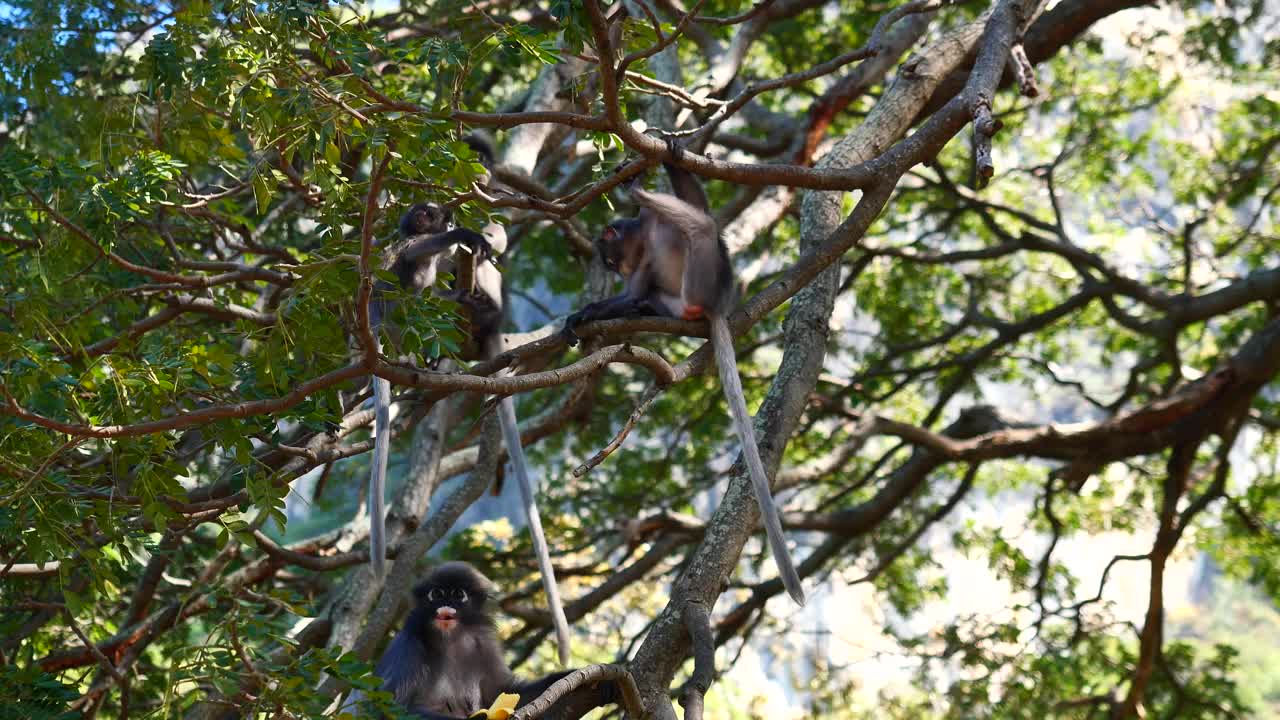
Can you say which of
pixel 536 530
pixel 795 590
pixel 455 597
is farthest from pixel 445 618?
pixel 795 590

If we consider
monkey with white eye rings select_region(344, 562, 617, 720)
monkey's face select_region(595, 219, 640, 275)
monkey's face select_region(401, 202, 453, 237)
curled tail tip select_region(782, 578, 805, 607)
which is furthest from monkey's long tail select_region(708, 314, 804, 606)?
monkey's face select_region(401, 202, 453, 237)

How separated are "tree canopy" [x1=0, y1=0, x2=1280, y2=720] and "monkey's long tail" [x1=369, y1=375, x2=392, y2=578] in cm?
13

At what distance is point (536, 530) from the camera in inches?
154

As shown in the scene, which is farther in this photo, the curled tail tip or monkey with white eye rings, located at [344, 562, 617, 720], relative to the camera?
monkey with white eye rings, located at [344, 562, 617, 720]

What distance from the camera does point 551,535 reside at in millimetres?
6926

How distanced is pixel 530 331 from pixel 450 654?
1.73m

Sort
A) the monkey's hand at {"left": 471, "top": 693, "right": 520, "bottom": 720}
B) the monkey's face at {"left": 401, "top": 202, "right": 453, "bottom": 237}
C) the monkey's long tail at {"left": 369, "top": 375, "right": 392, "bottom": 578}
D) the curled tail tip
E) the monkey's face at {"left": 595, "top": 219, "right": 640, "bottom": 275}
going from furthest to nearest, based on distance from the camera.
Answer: the monkey's face at {"left": 401, "top": 202, "right": 453, "bottom": 237}
the monkey's face at {"left": 595, "top": 219, "right": 640, "bottom": 275}
the monkey's long tail at {"left": 369, "top": 375, "right": 392, "bottom": 578}
the monkey's hand at {"left": 471, "top": 693, "right": 520, "bottom": 720}
the curled tail tip

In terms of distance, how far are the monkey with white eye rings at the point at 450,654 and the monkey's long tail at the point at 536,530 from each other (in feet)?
1.61

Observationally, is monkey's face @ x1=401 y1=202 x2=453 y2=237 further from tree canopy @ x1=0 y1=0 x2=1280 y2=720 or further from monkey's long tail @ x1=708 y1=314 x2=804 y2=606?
monkey's long tail @ x1=708 y1=314 x2=804 y2=606

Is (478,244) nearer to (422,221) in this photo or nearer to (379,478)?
(422,221)

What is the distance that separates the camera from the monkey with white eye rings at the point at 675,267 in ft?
12.1

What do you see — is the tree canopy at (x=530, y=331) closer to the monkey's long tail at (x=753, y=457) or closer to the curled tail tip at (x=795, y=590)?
the monkey's long tail at (x=753, y=457)

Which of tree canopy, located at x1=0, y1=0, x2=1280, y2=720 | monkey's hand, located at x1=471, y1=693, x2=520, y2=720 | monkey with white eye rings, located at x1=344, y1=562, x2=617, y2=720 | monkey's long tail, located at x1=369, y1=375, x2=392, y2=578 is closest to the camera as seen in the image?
tree canopy, located at x1=0, y1=0, x2=1280, y2=720

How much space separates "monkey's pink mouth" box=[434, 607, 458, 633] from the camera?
14.0 feet
